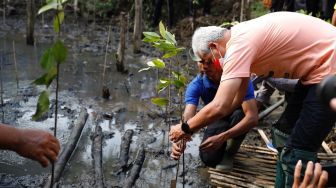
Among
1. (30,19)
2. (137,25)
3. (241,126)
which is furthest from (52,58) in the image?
(30,19)

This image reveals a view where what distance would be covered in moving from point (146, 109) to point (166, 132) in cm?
96

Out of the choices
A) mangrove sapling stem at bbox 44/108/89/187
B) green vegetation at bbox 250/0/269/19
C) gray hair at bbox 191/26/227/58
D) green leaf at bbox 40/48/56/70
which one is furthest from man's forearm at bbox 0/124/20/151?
green vegetation at bbox 250/0/269/19

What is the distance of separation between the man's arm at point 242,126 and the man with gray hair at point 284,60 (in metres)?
0.84

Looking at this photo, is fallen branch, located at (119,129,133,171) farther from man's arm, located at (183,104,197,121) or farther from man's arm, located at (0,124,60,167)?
man's arm, located at (0,124,60,167)

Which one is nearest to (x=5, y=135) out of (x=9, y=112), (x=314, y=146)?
(x=314, y=146)

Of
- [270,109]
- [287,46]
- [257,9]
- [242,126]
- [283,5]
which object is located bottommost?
[270,109]

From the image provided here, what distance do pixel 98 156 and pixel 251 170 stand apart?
157cm

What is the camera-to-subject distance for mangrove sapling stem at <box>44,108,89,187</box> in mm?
4096

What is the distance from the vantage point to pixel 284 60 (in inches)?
116

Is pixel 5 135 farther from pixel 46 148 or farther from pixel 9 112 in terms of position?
pixel 9 112

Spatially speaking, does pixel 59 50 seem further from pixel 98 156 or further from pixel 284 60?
pixel 98 156

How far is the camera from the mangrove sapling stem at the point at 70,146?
13.4 feet

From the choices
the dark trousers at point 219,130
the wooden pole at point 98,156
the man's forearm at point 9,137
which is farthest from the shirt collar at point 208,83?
the man's forearm at point 9,137

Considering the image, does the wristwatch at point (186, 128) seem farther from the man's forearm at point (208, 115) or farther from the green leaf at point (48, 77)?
the green leaf at point (48, 77)
